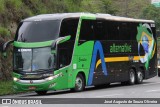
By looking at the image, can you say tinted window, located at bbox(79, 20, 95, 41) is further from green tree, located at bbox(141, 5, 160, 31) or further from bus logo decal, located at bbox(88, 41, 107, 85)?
green tree, located at bbox(141, 5, 160, 31)

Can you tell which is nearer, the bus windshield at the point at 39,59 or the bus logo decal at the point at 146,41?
the bus windshield at the point at 39,59

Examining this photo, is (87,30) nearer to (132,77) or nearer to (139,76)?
(132,77)

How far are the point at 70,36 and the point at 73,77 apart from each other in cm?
199

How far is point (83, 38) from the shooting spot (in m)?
26.0

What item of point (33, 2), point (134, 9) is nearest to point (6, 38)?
point (33, 2)

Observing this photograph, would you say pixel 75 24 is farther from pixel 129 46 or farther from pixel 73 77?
pixel 129 46

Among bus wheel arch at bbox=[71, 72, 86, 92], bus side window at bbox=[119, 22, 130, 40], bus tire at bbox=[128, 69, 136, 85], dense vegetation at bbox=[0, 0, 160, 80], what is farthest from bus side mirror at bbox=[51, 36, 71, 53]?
bus tire at bbox=[128, 69, 136, 85]

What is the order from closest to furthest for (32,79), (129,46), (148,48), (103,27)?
(32,79) → (103,27) → (129,46) → (148,48)

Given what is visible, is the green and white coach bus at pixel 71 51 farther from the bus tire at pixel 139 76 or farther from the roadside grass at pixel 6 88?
the roadside grass at pixel 6 88

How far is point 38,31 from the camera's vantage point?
24406mm

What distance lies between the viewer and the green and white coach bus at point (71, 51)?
24000mm

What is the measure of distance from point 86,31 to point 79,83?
2.63 meters

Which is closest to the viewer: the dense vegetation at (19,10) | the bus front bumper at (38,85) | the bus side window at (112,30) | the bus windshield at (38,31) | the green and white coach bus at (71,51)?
the bus front bumper at (38,85)

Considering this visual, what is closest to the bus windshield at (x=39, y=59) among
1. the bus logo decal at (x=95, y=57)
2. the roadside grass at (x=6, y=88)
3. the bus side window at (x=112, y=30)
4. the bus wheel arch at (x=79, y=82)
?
the bus wheel arch at (x=79, y=82)
